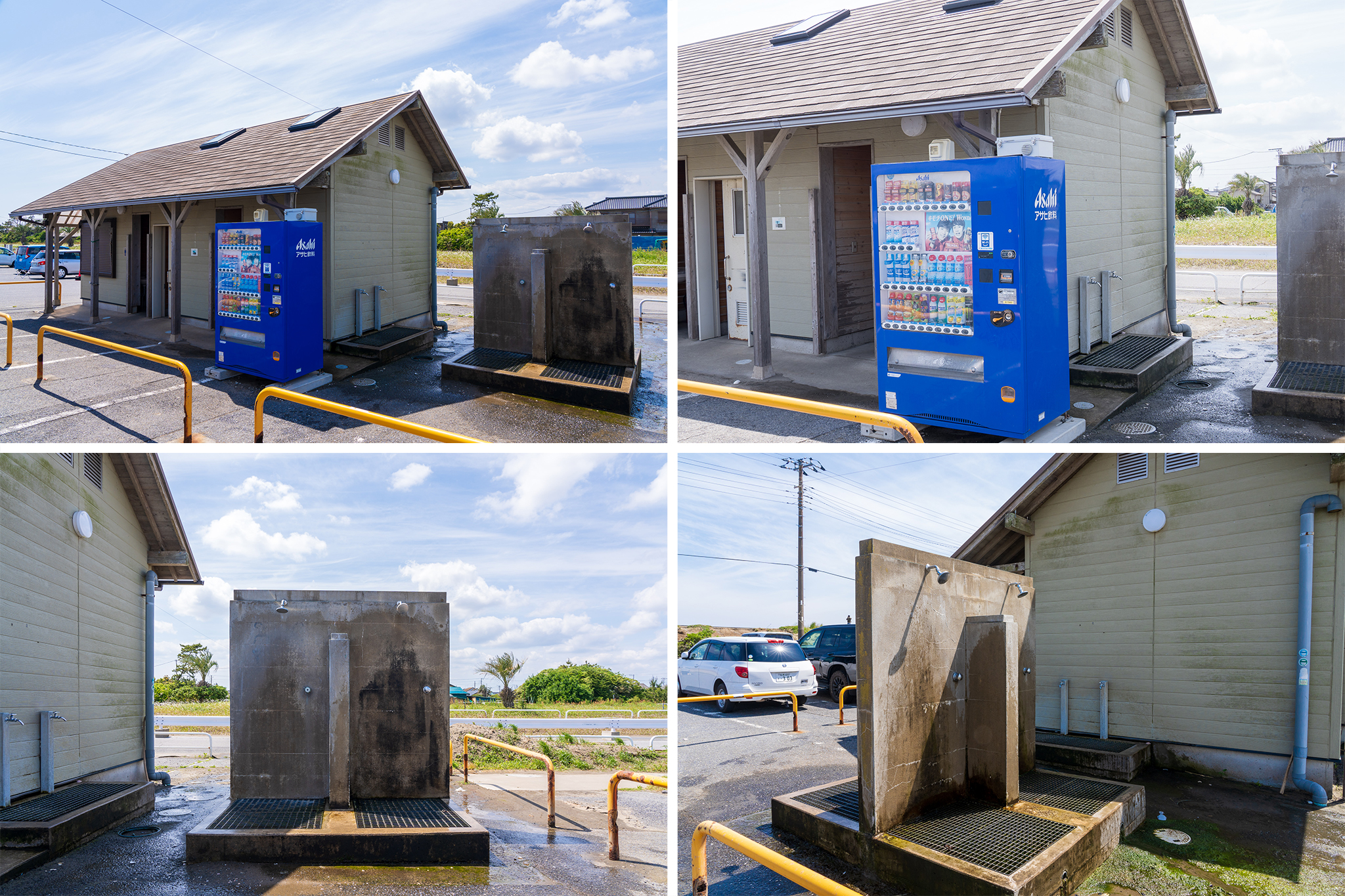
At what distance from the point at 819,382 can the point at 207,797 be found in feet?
30.1

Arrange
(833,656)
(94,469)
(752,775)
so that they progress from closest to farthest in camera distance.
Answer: (752,775) → (94,469) → (833,656)

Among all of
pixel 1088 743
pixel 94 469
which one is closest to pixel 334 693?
pixel 94 469

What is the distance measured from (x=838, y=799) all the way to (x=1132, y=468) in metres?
5.65

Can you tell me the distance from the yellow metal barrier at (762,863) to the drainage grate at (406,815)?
145 inches

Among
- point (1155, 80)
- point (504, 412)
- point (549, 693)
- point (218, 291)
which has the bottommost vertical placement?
point (549, 693)

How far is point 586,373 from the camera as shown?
11500mm

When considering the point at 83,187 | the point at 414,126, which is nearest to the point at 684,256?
the point at 414,126

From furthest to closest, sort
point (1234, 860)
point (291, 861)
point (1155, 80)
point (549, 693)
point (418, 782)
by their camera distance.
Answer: point (549, 693) < point (1155, 80) < point (418, 782) < point (291, 861) < point (1234, 860)

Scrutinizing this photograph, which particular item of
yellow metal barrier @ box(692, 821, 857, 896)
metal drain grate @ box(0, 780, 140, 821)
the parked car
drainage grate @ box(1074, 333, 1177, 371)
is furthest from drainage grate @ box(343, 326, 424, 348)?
the parked car

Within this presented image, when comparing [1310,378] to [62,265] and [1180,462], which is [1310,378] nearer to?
[1180,462]

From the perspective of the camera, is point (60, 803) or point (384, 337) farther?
point (384, 337)

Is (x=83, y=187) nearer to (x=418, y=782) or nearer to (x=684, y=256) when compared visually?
(x=684, y=256)

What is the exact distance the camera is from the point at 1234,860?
5773 mm

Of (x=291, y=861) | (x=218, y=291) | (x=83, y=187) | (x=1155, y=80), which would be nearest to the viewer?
(x=291, y=861)
